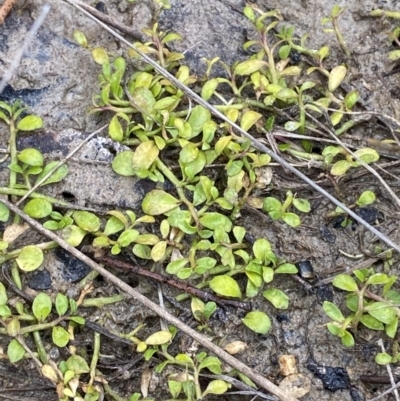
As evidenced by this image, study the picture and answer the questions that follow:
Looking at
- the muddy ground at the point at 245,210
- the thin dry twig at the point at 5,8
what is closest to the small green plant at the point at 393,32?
the muddy ground at the point at 245,210

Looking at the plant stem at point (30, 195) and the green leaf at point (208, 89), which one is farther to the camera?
the green leaf at point (208, 89)

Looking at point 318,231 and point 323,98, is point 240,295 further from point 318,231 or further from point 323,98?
point 323,98

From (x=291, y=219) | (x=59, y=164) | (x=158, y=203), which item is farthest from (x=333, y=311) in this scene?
(x=59, y=164)

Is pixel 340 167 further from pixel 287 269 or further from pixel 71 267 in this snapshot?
pixel 71 267

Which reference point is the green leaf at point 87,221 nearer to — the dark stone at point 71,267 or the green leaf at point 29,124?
the dark stone at point 71,267

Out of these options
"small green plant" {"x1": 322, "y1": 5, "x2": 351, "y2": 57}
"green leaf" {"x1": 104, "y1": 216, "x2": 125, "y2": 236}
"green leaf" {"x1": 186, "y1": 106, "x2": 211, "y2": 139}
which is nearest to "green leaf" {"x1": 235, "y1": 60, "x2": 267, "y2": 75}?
"green leaf" {"x1": 186, "y1": 106, "x2": 211, "y2": 139}

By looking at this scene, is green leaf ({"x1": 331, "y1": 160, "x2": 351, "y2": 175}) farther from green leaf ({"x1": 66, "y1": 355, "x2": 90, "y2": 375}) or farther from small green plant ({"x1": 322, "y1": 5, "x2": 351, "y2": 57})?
green leaf ({"x1": 66, "y1": 355, "x2": 90, "y2": 375})
